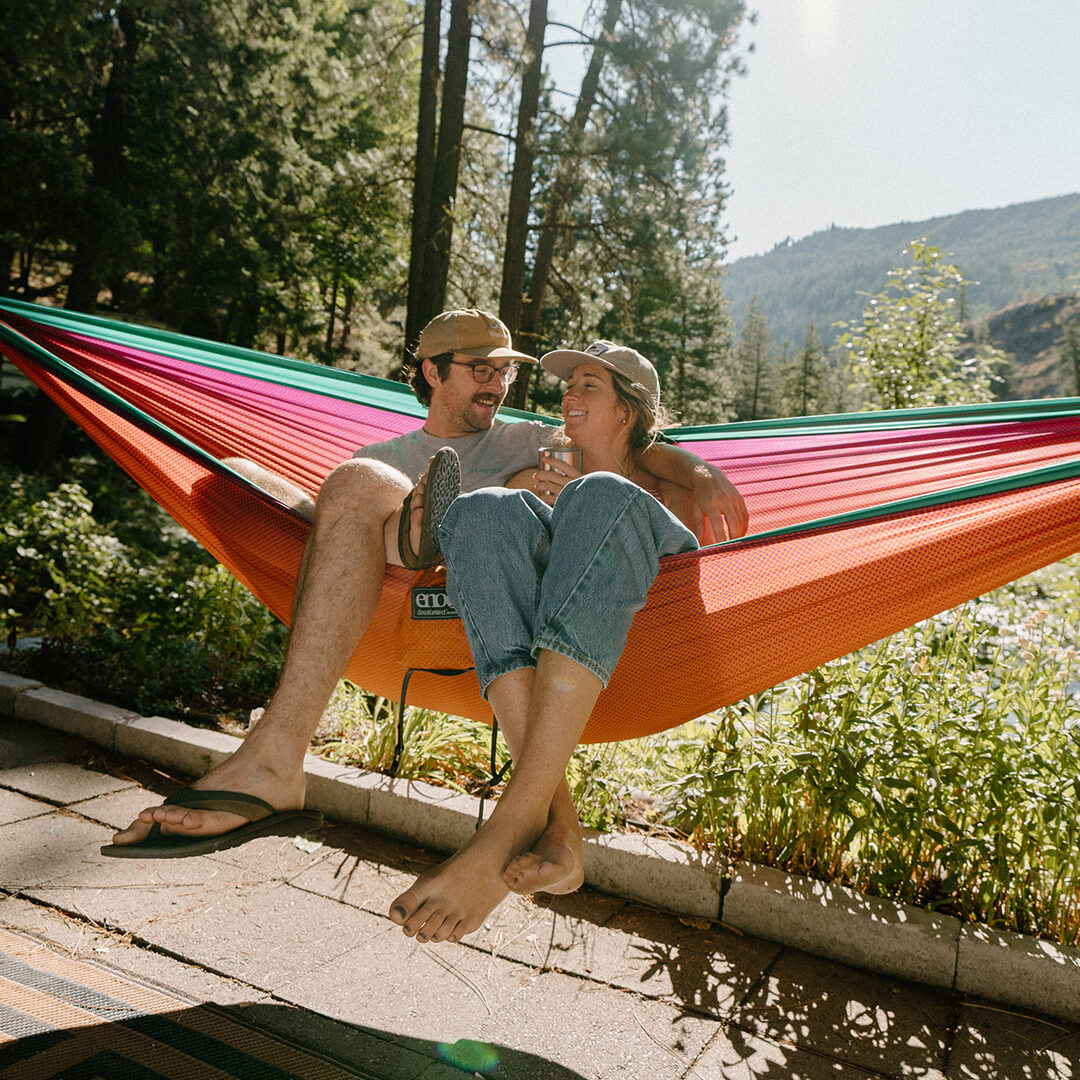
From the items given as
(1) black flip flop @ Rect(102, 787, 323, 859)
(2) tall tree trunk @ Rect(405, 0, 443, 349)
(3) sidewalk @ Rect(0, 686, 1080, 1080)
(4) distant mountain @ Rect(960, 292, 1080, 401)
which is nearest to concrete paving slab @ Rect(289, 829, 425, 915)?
(3) sidewalk @ Rect(0, 686, 1080, 1080)

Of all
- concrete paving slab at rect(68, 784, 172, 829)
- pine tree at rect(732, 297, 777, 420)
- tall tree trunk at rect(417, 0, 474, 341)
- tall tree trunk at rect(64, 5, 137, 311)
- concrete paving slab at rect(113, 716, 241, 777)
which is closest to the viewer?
concrete paving slab at rect(68, 784, 172, 829)

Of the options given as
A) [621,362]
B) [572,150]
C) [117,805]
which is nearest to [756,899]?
[621,362]

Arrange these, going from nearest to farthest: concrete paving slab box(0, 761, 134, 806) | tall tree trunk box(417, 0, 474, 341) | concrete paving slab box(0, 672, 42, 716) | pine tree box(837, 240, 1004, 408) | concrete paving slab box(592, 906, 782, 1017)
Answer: concrete paving slab box(592, 906, 782, 1017) → concrete paving slab box(0, 761, 134, 806) → concrete paving slab box(0, 672, 42, 716) → pine tree box(837, 240, 1004, 408) → tall tree trunk box(417, 0, 474, 341)

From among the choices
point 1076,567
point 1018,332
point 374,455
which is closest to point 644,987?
point 374,455

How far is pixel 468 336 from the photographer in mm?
1991

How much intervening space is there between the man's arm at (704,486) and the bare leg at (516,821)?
59cm

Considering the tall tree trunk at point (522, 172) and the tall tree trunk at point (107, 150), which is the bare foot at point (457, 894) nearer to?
the tall tree trunk at point (522, 172)

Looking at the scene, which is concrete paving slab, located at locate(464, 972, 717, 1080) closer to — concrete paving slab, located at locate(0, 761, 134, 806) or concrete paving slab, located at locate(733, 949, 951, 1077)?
concrete paving slab, located at locate(733, 949, 951, 1077)

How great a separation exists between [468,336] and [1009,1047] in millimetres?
1721

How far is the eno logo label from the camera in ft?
4.62

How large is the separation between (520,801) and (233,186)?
298 inches

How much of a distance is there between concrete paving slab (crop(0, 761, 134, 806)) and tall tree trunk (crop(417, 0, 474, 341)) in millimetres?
2543

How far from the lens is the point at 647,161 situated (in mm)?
5043

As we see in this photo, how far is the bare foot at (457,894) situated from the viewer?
3.44 ft
